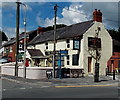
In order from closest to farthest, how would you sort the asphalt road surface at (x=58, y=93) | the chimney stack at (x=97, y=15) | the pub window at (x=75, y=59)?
the asphalt road surface at (x=58, y=93) → the pub window at (x=75, y=59) → the chimney stack at (x=97, y=15)

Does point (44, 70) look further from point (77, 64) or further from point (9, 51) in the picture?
point (9, 51)

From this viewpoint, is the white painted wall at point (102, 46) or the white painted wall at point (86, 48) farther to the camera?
the white painted wall at point (102, 46)

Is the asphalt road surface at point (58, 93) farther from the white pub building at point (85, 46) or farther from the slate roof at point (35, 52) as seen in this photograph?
the slate roof at point (35, 52)

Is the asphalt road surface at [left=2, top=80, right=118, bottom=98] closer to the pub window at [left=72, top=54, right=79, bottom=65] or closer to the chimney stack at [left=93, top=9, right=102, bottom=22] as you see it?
the pub window at [left=72, top=54, right=79, bottom=65]

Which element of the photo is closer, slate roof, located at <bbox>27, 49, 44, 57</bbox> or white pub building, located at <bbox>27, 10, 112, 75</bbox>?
white pub building, located at <bbox>27, 10, 112, 75</bbox>

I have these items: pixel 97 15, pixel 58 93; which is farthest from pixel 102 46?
pixel 58 93

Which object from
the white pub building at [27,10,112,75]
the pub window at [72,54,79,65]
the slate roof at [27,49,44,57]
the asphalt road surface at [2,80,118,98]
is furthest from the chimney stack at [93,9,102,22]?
the asphalt road surface at [2,80,118,98]

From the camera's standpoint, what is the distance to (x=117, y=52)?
113ft

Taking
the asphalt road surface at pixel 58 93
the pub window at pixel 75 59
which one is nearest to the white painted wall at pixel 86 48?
the pub window at pixel 75 59

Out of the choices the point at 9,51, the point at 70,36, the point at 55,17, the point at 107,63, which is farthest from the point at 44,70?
the point at 9,51

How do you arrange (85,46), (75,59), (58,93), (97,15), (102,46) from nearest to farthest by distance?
(58,93)
(85,46)
(75,59)
(97,15)
(102,46)

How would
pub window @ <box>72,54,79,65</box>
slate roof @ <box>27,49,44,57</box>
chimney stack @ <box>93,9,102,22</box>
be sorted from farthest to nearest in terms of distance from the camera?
1. slate roof @ <box>27,49,44,57</box>
2. chimney stack @ <box>93,9,102,22</box>
3. pub window @ <box>72,54,79,65</box>

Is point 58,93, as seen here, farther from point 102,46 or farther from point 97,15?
point 97,15

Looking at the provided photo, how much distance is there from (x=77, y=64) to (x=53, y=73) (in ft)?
19.9
